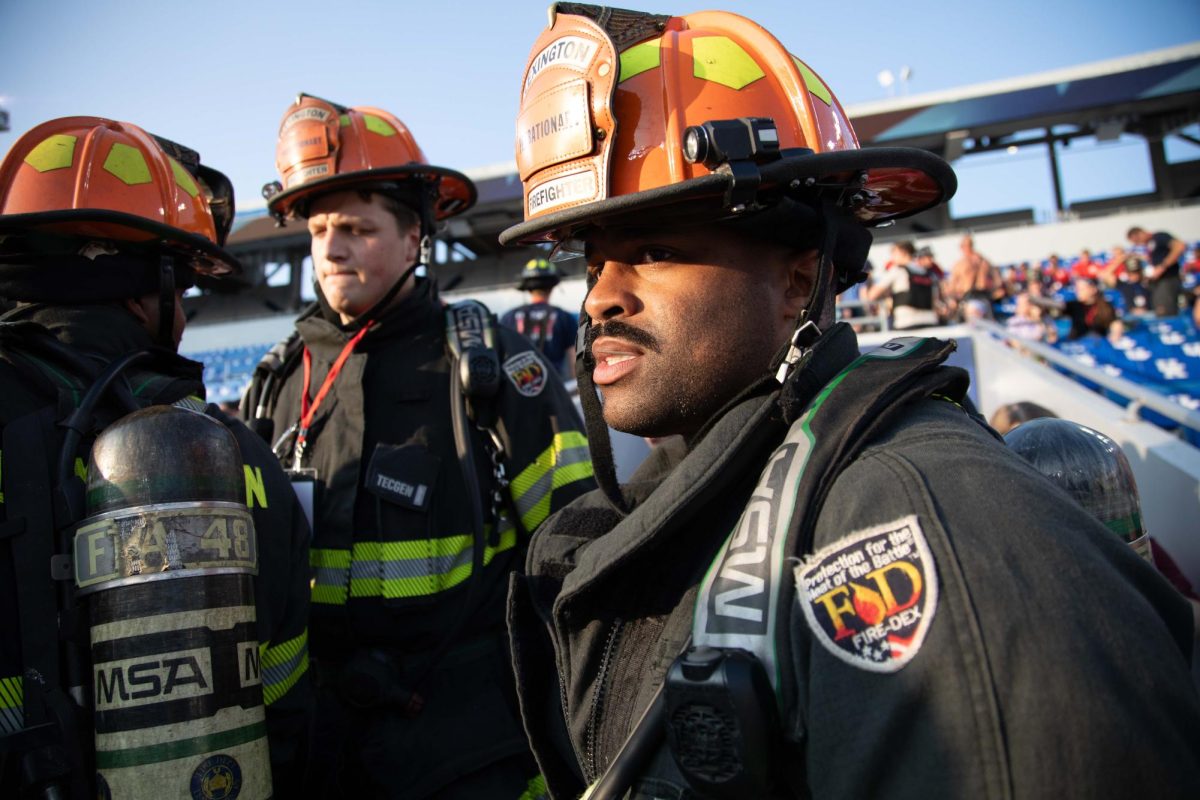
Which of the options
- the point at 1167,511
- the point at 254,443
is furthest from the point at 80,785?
the point at 1167,511

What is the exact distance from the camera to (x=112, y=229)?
2.29m

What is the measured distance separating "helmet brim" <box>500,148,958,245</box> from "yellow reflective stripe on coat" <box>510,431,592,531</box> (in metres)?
1.31

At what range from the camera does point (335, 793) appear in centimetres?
262

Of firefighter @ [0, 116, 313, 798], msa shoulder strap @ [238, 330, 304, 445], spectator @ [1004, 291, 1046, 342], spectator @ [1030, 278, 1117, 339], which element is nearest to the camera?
firefighter @ [0, 116, 313, 798]

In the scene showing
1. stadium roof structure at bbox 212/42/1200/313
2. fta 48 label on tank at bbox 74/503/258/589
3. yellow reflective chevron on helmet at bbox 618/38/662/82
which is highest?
stadium roof structure at bbox 212/42/1200/313

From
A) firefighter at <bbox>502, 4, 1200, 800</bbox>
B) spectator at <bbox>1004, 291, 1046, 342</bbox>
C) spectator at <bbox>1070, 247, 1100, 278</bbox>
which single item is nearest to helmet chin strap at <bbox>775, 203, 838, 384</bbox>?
firefighter at <bbox>502, 4, 1200, 800</bbox>

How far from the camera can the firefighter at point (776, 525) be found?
904 mm

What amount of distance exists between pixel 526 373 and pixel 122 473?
1.68 m

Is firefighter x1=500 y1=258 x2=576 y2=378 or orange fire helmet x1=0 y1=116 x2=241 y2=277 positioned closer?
orange fire helmet x1=0 y1=116 x2=241 y2=277

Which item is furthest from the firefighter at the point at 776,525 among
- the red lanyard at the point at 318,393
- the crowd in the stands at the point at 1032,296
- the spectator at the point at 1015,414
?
the crowd in the stands at the point at 1032,296

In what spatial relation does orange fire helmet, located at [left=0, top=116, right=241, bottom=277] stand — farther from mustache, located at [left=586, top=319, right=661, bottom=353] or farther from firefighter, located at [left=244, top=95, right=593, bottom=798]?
mustache, located at [left=586, top=319, right=661, bottom=353]

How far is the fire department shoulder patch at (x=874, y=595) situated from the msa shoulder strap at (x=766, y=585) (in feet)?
0.19

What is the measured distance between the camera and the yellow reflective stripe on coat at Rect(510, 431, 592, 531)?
3.01 metres

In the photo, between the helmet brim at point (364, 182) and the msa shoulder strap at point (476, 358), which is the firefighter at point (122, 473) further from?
the msa shoulder strap at point (476, 358)
